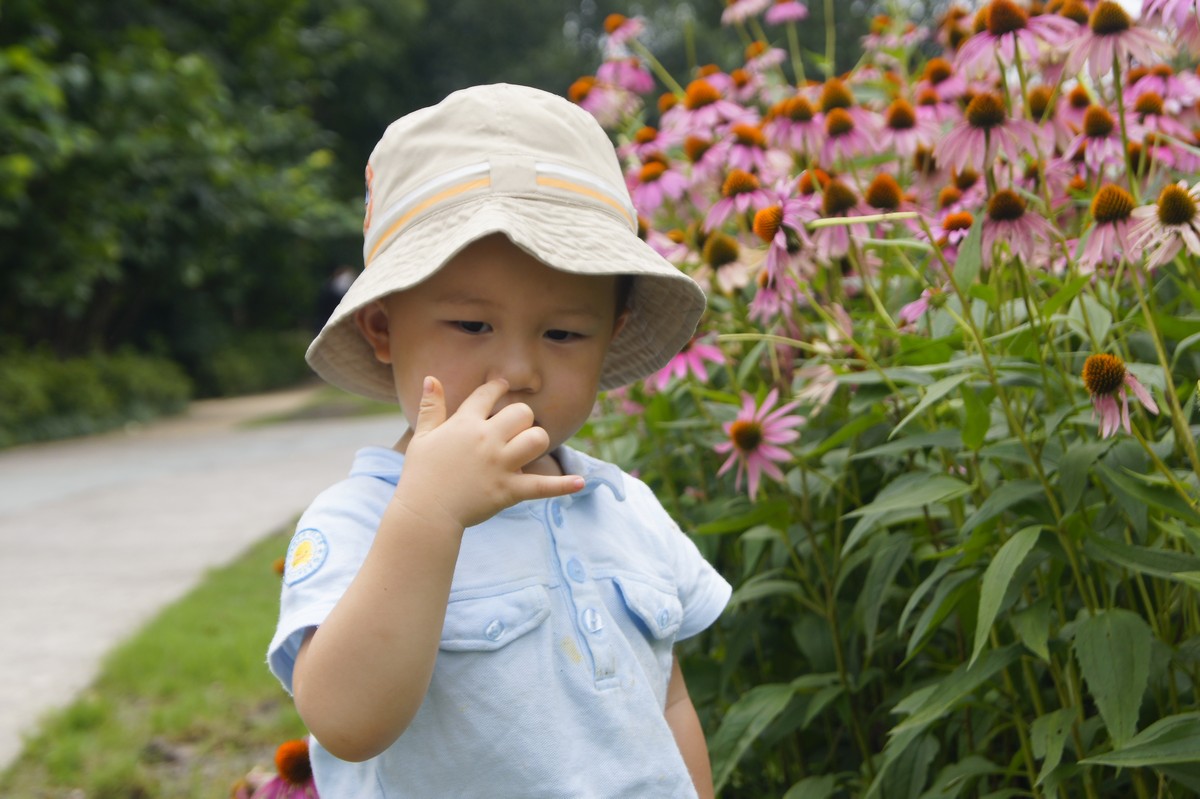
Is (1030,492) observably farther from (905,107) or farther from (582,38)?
(582,38)

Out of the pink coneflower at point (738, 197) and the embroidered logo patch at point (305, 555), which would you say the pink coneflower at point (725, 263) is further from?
the embroidered logo patch at point (305, 555)

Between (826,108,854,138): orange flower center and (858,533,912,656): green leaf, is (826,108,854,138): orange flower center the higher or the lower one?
the higher one

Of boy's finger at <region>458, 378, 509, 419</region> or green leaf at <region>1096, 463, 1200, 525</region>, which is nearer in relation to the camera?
boy's finger at <region>458, 378, 509, 419</region>

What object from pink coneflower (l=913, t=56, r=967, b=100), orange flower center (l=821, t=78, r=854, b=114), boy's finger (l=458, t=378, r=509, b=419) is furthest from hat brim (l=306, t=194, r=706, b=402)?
pink coneflower (l=913, t=56, r=967, b=100)

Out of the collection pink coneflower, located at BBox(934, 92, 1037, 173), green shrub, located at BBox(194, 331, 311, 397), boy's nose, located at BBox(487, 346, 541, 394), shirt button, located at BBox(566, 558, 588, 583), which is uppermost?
pink coneflower, located at BBox(934, 92, 1037, 173)

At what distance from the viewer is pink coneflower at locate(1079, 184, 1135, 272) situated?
1550mm

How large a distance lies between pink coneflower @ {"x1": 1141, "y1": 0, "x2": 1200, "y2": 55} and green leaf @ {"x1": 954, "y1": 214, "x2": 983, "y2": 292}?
12.8 inches

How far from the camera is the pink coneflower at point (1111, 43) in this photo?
5.78 ft

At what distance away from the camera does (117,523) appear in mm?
6461

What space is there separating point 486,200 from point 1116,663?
850 mm

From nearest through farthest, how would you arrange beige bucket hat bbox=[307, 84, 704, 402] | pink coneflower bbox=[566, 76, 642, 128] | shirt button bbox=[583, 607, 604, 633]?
beige bucket hat bbox=[307, 84, 704, 402] → shirt button bbox=[583, 607, 604, 633] → pink coneflower bbox=[566, 76, 642, 128]

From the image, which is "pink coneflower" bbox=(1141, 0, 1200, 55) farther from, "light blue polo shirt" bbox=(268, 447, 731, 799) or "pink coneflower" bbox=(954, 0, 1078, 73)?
"light blue polo shirt" bbox=(268, 447, 731, 799)

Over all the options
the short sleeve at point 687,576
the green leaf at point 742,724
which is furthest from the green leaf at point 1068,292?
the green leaf at point 742,724

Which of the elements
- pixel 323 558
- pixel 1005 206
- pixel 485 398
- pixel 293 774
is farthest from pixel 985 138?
pixel 293 774
